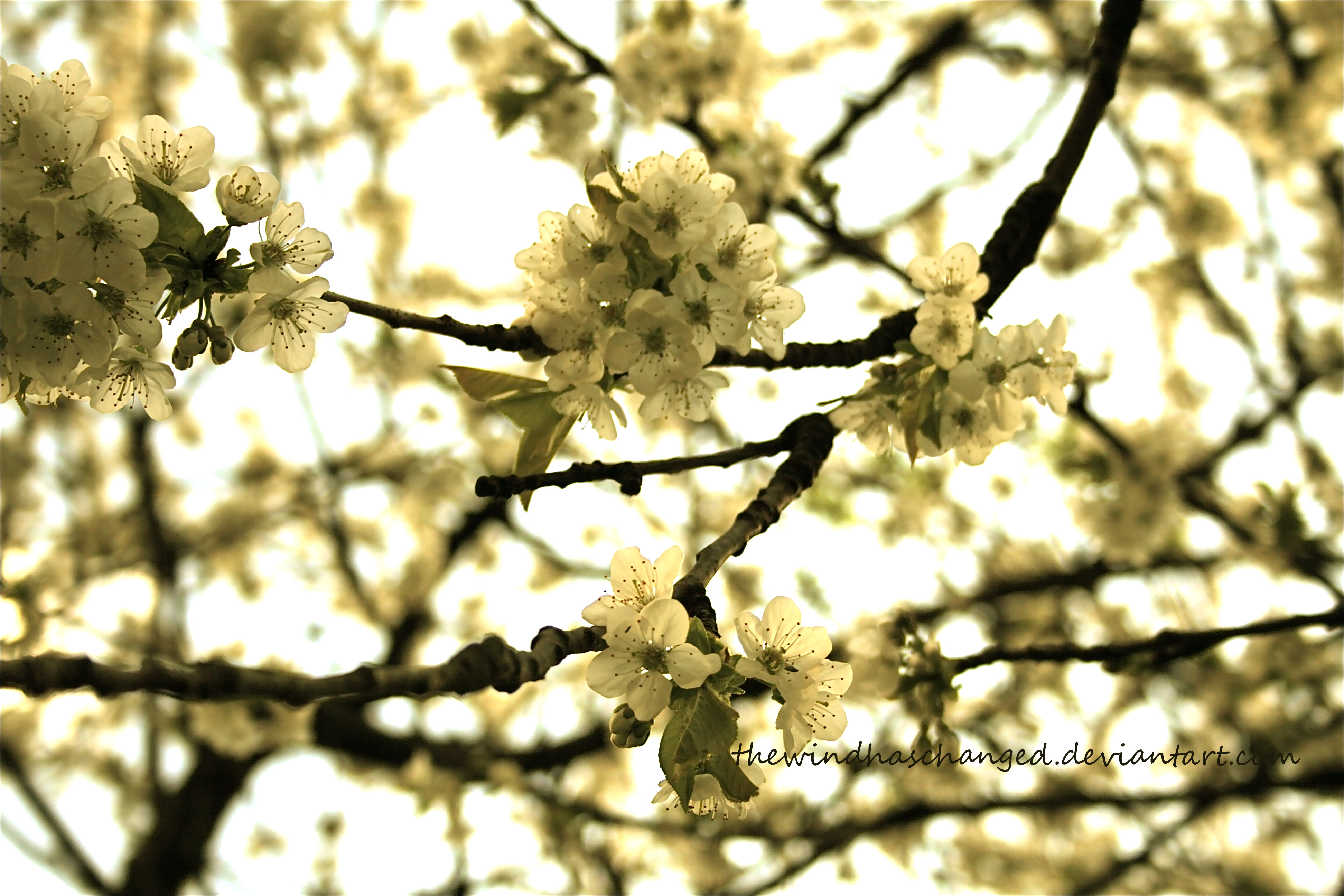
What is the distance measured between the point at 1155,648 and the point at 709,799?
1.24 meters

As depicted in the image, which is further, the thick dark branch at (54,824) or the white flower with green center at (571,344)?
the thick dark branch at (54,824)

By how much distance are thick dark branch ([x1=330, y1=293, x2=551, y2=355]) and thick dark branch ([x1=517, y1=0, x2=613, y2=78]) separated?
147cm

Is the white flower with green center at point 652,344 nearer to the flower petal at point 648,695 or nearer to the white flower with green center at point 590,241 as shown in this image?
the white flower with green center at point 590,241

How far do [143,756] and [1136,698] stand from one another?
6097mm

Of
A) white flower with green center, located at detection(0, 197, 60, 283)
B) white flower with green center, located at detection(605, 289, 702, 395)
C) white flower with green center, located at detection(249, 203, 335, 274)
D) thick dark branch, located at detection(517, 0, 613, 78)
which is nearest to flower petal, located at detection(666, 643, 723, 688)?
white flower with green center, located at detection(605, 289, 702, 395)

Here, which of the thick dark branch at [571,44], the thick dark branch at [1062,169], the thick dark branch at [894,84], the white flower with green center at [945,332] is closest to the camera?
the white flower with green center at [945,332]

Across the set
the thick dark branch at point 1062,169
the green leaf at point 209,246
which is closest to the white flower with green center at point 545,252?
the green leaf at point 209,246

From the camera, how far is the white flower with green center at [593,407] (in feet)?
4.20

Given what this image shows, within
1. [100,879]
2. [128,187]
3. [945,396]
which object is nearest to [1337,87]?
[945,396]

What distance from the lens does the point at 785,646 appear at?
116cm

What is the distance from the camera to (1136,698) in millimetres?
5320

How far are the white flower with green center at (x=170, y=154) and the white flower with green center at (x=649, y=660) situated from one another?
818mm

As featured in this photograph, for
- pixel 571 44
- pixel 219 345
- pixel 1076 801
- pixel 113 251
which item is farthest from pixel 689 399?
pixel 1076 801

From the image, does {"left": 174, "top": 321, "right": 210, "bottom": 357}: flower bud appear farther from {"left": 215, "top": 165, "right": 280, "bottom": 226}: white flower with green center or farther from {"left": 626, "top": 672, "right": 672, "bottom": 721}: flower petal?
{"left": 626, "top": 672, "right": 672, "bottom": 721}: flower petal
